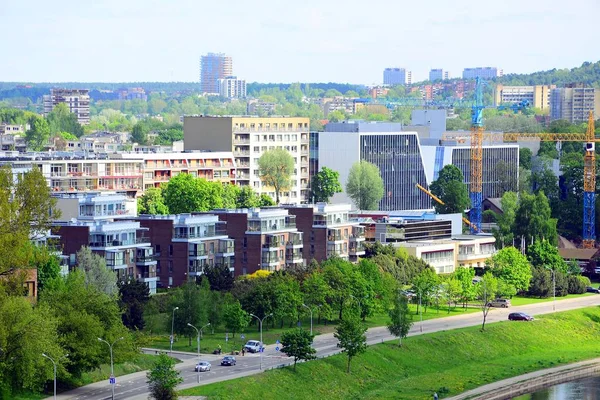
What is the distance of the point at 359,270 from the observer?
116000 millimetres

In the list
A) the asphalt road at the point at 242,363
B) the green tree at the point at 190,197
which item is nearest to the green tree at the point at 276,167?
the green tree at the point at 190,197

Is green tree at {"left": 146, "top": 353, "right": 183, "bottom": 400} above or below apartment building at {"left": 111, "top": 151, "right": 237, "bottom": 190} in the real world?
below

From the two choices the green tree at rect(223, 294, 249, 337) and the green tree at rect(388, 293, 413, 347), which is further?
the green tree at rect(388, 293, 413, 347)

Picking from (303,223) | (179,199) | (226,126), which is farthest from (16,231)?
(226,126)

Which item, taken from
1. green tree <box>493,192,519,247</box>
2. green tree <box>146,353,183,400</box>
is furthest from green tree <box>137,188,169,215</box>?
green tree <box>146,353,183,400</box>

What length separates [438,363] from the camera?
10181cm

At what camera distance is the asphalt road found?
264 ft

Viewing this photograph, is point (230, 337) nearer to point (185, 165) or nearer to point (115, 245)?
point (115, 245)

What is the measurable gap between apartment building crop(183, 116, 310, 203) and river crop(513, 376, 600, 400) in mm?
81083

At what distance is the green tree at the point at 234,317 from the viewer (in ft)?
322

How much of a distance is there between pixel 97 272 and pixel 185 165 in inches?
2782

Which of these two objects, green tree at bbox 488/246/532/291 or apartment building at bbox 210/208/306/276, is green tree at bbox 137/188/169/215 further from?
green tree at bbox 488/246/532/291

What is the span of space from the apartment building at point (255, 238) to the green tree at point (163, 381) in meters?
44.6

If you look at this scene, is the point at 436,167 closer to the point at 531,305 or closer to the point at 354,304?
the point at 531,305
